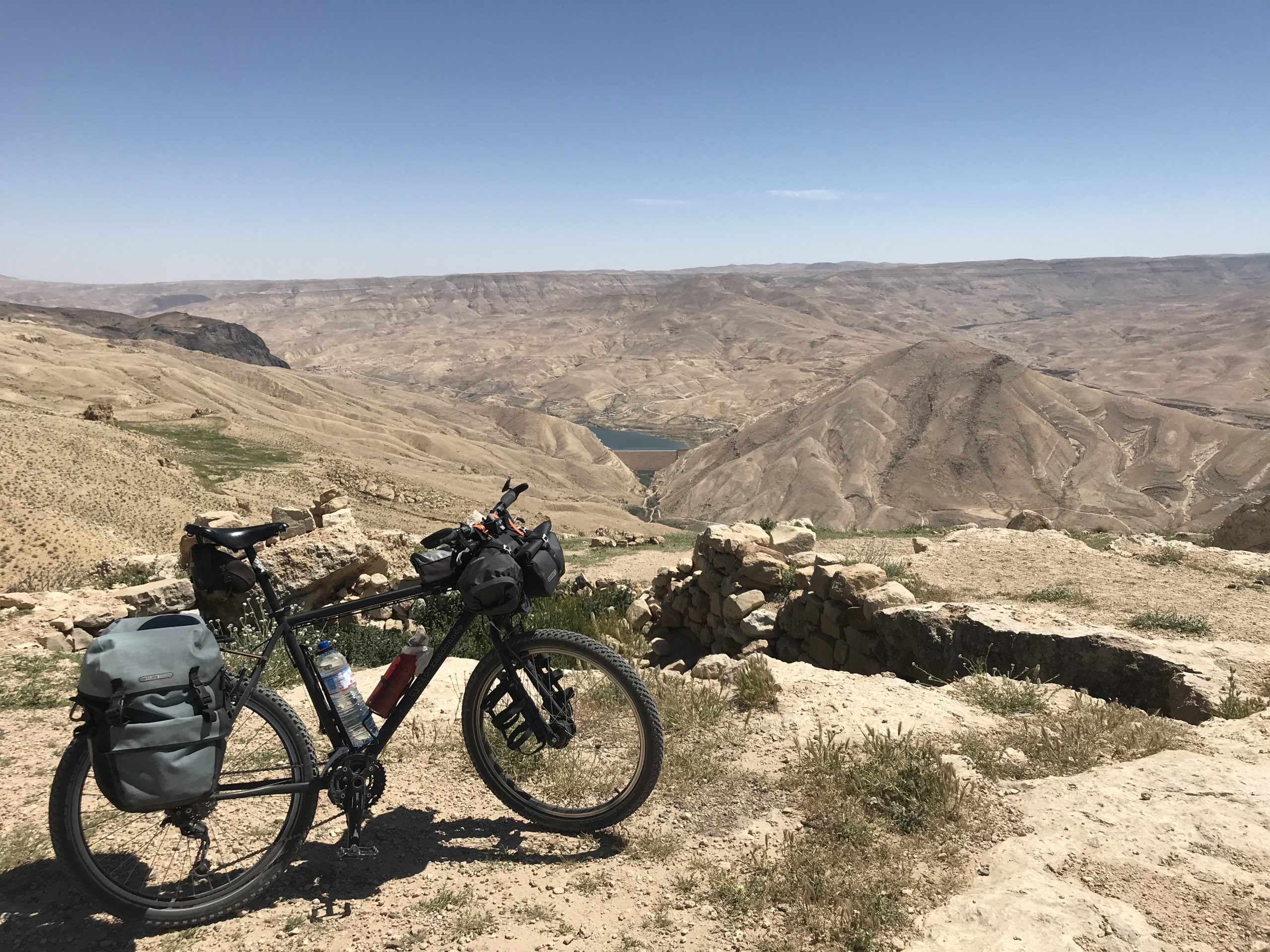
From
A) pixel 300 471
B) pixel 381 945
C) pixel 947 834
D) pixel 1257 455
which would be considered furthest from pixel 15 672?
pixel 1257 455

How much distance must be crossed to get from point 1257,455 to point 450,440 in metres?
70.5

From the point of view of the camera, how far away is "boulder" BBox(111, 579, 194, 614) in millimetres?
8305

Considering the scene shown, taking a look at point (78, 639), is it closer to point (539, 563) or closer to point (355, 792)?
point (355, 792)

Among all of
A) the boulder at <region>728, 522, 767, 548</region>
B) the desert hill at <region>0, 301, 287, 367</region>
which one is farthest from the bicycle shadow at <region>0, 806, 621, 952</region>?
the desert hill at <region>0, 301, 287, 367</region>

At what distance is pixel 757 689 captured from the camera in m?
4.88

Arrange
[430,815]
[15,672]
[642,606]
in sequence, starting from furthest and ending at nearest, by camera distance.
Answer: [642,606], [15,672], [430,815]

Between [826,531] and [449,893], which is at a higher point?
[449,893]

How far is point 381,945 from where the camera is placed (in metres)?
2.76

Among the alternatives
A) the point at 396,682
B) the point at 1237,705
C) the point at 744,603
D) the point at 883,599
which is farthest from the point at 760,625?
the point at 396,682

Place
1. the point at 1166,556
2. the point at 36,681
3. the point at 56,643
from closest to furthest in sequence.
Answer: the point at 36,681 → the point at 56,643 → the point at 1166,556

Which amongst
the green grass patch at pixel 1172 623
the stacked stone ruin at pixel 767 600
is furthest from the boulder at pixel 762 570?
the green grass patch at pixel 1172 623

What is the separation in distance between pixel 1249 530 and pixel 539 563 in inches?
646

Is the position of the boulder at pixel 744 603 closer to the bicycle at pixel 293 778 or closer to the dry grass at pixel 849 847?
the dry grass at pixel 849 847

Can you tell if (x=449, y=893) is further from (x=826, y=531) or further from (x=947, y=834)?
(x=826, y=531)
